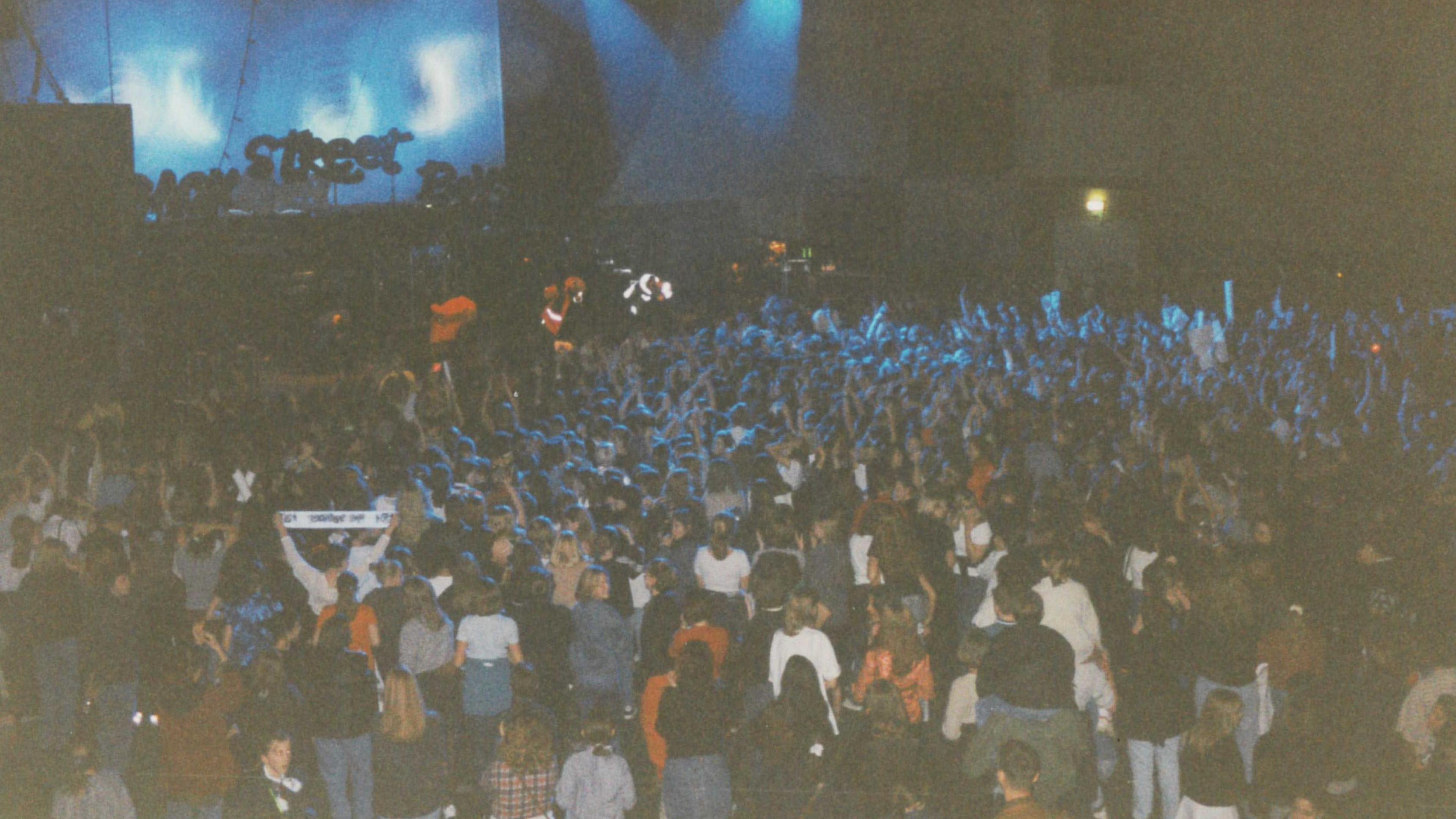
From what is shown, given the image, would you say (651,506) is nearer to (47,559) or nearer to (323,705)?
(323,705)

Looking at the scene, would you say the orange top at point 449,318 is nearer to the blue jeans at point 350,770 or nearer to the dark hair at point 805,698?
the blue jeans at point 350,770

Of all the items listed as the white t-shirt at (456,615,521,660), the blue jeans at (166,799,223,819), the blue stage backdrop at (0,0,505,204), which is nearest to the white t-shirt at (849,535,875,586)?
the white t-shirt at (456,615,521,660)

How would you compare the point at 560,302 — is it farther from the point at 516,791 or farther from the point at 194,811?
the point at 516,791

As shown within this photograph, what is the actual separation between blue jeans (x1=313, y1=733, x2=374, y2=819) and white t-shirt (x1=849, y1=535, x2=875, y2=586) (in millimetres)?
2713

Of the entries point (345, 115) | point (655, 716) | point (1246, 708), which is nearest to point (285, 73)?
point (345, 115)

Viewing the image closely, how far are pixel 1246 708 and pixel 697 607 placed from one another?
2401mm

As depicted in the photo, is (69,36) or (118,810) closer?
(118,810)

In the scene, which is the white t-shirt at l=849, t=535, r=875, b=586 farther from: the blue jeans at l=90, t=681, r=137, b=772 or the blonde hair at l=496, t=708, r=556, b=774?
the blue jeans at l=90, t=681, r=137, b=772

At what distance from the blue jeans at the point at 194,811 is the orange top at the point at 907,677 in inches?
105

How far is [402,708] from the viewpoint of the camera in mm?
4742

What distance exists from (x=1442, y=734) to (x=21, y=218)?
12.1 meters

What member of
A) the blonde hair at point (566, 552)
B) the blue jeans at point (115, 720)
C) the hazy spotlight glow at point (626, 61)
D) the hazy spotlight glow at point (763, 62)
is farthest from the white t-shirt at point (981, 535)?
the hazy spotlight glow at point (626, 61)

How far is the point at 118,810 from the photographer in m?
4.61

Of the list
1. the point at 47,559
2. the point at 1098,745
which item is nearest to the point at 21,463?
the point at 47,559
